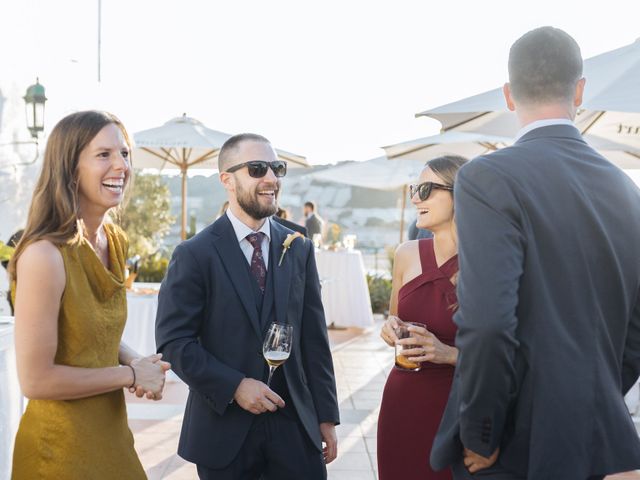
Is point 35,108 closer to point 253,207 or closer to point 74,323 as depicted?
point 253,207

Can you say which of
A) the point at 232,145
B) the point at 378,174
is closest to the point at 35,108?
the point at 232,145

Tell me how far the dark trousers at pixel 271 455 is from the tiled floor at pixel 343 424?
2.40 m

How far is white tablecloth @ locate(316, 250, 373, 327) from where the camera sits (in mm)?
11734

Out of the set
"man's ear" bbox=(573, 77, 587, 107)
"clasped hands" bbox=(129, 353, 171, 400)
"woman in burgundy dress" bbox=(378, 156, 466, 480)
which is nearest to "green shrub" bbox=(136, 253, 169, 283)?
"woman in burgundy dress" bbox=(378, 156, 466, 480)

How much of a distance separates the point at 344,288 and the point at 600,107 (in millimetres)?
7599

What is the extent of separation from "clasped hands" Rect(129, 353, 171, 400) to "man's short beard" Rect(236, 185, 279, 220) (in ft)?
2.67

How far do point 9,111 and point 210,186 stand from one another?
3831 centimetres

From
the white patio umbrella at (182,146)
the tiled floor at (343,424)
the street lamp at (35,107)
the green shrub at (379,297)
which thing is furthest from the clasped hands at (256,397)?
the green shrub at (379,297)

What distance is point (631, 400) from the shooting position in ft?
21.4

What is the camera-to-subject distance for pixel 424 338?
266 cm

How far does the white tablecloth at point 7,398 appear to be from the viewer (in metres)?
2.71

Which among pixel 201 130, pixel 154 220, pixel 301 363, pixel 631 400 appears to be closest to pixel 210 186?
pixel 154 220

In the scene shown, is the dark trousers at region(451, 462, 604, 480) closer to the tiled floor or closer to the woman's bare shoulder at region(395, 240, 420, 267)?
the woman's bare shoulder at region(395, 240, 420, 267)

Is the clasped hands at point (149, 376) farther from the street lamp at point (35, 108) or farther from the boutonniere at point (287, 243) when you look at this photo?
the street lamp at point (35, 108)
